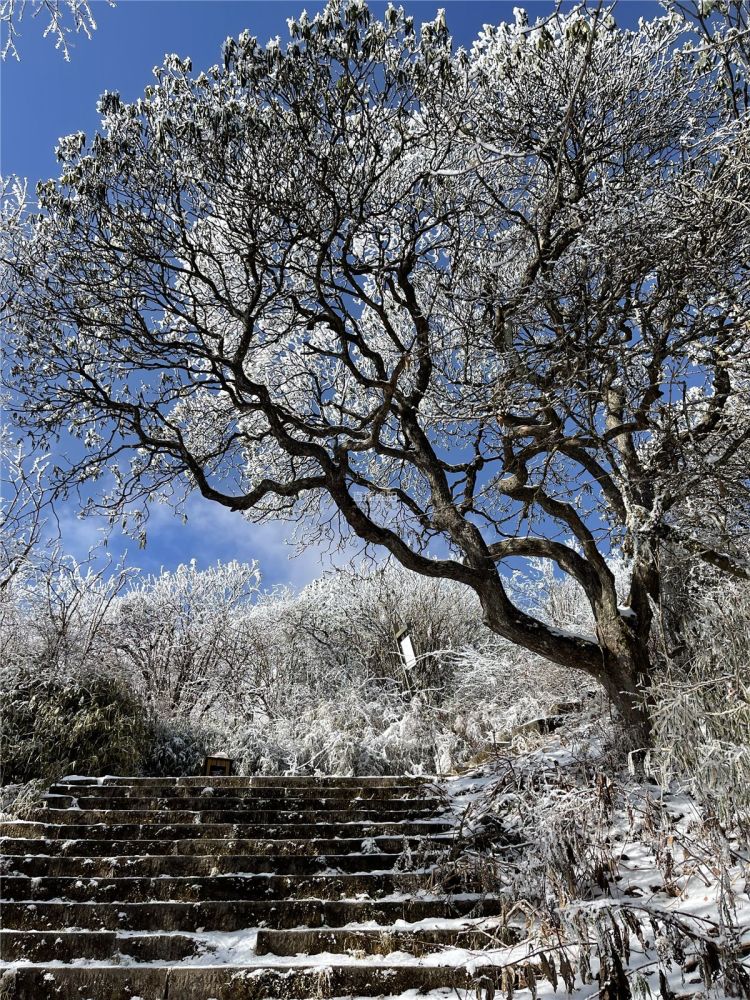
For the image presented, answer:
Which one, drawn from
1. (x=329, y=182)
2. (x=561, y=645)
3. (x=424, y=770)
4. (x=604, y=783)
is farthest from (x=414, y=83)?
(x=424, y=770)

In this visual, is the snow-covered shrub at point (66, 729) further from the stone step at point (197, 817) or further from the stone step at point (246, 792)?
the stone step at point (197, 817)

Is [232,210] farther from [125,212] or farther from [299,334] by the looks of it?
[299,334]

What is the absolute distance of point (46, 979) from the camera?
12.6 feet

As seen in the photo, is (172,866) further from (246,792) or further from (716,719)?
(716,719)

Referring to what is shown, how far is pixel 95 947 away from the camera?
420cm

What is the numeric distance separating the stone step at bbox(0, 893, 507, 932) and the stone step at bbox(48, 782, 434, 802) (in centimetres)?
209

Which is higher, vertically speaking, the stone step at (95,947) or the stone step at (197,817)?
the stone step at (197,817)

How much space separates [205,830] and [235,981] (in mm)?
2153

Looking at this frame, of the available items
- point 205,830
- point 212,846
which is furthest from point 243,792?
point 212,846

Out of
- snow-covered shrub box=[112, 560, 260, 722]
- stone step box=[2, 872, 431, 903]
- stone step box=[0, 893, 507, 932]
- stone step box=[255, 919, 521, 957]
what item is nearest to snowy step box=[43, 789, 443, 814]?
stone step box=[2, 872, 431, 903]

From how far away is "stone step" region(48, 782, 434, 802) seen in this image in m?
6.83

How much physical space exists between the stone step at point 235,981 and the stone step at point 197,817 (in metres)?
2.14

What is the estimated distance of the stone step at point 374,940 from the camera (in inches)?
165

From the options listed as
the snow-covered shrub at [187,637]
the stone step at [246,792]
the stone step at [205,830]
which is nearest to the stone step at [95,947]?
the stone step at [205,830]
